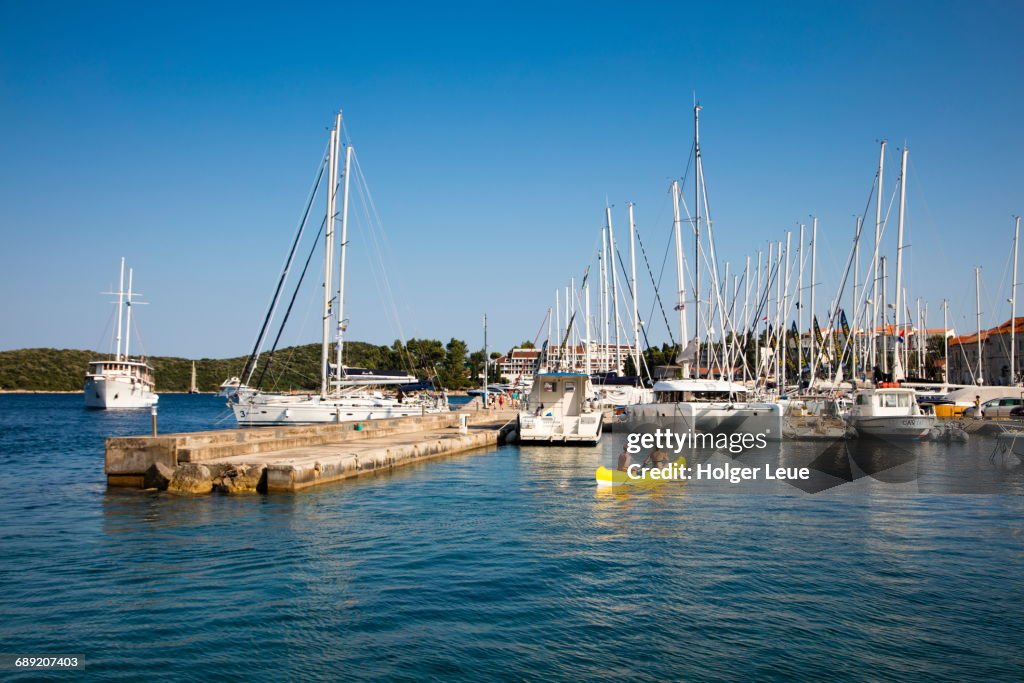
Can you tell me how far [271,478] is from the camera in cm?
2178

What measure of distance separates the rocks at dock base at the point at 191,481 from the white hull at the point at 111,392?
8069 centimetres

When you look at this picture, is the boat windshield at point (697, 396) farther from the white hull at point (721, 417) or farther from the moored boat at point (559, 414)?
the moored boat at point (559, 414)

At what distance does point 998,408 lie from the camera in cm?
4903

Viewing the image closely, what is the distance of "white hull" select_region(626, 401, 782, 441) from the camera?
120 feet

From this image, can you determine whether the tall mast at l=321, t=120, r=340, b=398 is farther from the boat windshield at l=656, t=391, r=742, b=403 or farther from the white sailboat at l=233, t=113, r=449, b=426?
the boat windshield at l=656, t=391, r=742, b=403

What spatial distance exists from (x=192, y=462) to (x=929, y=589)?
60.4 ft

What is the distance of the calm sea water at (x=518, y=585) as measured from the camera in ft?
31.3

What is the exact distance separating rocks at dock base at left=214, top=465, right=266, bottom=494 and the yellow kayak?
9.54 metres

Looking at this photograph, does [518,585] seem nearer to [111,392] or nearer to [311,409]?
[311,409]

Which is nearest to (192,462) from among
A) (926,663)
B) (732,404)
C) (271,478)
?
(271,478)

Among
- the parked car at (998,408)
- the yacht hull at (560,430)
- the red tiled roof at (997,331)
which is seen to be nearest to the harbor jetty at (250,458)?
the yacht hull at (560,430)

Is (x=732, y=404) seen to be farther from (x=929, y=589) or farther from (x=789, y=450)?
(x=929, y=589)

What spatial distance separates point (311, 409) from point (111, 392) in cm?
5463

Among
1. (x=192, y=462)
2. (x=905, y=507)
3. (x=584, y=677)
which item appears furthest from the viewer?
(x=192, y=462)
